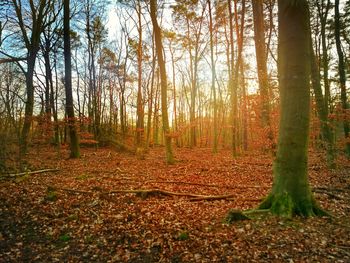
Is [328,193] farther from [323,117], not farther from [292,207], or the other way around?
[323,117]

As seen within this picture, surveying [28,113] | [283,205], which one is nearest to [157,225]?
[283,205]

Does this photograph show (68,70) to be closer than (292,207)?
No

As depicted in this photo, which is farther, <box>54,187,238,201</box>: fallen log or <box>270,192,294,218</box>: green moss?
<box>54,187,238,201</box>: fallen log

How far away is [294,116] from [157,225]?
355 cm

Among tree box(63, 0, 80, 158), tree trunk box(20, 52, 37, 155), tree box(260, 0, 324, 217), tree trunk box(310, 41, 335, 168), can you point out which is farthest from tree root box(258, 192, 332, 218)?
tree box(63, 0, 80, 158)

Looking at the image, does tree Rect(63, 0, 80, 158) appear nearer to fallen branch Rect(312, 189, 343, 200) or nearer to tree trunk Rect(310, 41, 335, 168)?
fallen branch Rect(312, 189, 343, 200)

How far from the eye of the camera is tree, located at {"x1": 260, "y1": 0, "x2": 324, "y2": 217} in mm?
4652

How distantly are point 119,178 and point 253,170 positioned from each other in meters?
5.82

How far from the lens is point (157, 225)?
4.77 meters

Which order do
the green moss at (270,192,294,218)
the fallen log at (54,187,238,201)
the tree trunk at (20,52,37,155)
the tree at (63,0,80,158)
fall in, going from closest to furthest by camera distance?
the green moss at (270,192,294,218), the fallen log at (54,187,238,201), the tree trunk at (20,52,37,155), the tree at (63,0,80,158)

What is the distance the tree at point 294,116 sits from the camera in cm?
465

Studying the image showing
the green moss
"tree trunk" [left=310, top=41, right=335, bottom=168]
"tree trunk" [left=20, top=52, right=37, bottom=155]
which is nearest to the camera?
the green moss

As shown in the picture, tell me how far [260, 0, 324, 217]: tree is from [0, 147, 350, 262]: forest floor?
1.31 ft

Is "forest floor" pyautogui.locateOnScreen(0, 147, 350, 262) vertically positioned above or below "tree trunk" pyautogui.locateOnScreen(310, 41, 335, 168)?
below
